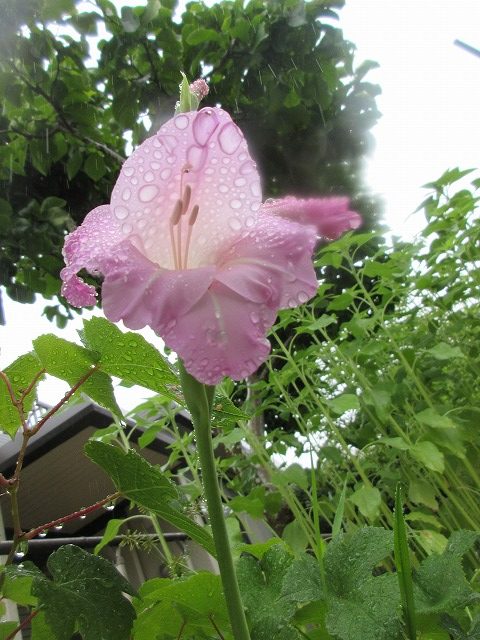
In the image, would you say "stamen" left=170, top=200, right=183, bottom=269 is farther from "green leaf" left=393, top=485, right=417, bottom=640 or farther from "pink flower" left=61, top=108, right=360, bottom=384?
"green leaf" left=393, top=485, right=417, bottom=640

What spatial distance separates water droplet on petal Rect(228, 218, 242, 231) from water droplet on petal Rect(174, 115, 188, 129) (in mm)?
59

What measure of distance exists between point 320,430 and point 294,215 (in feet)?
5.19

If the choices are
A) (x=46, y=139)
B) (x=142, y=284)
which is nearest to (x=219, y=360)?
(x=142, y=284)

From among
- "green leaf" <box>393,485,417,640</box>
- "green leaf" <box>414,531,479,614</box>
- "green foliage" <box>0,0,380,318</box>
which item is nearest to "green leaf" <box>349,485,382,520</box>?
"green leaf" <box>414,531,479,614</box>

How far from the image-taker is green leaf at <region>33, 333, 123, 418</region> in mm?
461

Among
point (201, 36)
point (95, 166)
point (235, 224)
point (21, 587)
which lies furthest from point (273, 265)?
point (201, 36)

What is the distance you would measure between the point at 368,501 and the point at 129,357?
96 centimetres

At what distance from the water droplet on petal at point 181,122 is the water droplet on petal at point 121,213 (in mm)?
56

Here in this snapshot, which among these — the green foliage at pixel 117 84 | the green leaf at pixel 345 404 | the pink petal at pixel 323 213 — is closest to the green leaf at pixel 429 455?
the green leaf at pixel 345 404

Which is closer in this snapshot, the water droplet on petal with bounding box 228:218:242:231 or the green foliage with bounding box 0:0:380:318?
the water droplet on petal with bounding box 228:218:242:231

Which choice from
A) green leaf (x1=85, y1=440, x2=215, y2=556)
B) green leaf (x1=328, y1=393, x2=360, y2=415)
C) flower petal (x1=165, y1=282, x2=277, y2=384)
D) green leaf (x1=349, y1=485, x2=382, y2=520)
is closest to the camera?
flower petal (x1=165, y1=282, x2=277, y2=384)

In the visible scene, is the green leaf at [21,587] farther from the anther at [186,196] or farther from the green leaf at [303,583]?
the anther at [186,196]

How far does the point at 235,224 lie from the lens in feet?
1.07

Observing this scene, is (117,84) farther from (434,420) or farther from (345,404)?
(434,420)
